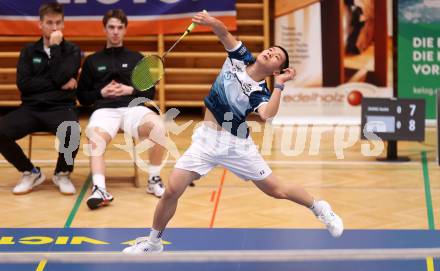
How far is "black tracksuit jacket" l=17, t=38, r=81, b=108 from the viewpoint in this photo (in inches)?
346

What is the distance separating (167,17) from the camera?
39.1 feet

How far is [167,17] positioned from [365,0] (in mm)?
2630

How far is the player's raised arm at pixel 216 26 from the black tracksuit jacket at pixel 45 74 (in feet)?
9.01

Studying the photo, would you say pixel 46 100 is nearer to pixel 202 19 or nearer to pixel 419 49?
pixel 202 19

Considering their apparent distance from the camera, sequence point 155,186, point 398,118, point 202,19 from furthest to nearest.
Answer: point 398,118
point 155,186
point 202,19

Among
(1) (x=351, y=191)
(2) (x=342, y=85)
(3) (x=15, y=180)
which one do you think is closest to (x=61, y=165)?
(3) (x=15, y=180)

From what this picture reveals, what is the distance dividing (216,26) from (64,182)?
3.06 meters

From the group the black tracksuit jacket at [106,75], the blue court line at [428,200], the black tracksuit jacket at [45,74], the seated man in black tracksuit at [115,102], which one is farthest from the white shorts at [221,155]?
the black tracksuit jacket at [45,74]

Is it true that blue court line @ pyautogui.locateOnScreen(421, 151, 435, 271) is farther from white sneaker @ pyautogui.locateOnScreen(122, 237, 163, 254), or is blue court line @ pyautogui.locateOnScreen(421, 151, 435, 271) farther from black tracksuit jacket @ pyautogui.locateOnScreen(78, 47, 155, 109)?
black tracksuit jacket @ pyautogui.locateOnScreen(78, 47, 155, 109)

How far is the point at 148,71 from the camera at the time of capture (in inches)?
285

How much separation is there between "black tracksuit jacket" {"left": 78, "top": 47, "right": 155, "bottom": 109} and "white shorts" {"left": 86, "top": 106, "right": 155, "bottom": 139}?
8cm

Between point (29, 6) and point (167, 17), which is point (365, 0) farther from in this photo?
point (29, 6)

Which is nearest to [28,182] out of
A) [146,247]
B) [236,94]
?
[146,247]

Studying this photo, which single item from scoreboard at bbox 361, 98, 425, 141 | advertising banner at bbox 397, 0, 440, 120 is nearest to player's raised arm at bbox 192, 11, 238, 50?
scoreboard at bbox 361, 98, 425, 141
